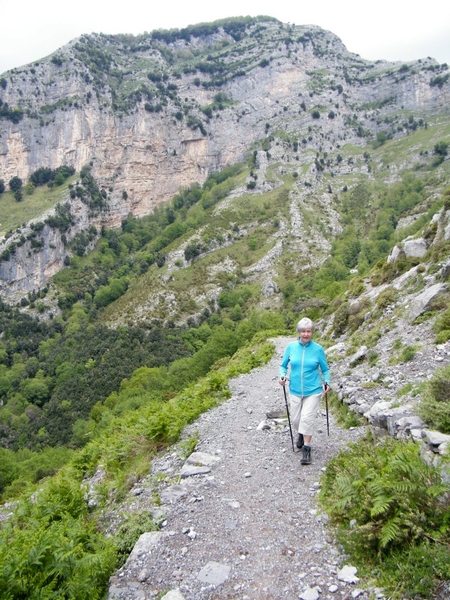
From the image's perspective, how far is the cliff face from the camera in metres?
146

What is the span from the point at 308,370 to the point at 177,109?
572 feet

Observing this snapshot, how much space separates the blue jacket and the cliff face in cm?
13534

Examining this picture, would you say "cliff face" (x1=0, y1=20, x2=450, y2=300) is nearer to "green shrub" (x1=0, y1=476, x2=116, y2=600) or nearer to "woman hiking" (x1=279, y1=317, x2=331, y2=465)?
"woman hiking" (x1=279, y1=317, x2=331, y2=465)

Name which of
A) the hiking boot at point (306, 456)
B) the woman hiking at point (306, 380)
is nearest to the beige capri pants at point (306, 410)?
the woman hiking at point (306, 380)

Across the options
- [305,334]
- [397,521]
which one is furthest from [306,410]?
[397,521]

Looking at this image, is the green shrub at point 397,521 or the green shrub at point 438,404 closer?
the green shrub at point 397,521

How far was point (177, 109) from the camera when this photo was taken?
161 meters

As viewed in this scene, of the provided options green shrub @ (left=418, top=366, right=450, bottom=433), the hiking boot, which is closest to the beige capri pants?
the hiking boot

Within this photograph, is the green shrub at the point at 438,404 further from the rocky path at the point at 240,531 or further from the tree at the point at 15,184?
the tree at the point at 15,184

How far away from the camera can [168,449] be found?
9.35 metres

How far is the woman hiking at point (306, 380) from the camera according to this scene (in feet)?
24.3

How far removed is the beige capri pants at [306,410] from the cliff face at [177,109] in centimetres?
13549

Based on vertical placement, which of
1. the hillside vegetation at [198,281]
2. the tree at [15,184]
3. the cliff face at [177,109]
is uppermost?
the cliff face at [177,109]

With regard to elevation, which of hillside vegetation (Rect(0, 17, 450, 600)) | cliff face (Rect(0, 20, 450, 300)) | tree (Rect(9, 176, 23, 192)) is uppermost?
cliff face (Rect(0, 20, 450, 300))
